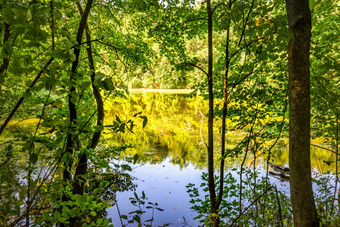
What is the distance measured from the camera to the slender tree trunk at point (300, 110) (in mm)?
1364

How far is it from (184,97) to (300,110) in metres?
2.32

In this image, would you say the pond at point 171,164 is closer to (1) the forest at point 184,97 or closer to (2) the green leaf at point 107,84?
(1) the forest at point 184,97

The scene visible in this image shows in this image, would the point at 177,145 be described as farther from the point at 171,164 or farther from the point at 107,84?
the point at 107,84

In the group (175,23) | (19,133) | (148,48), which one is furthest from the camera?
(148,48)

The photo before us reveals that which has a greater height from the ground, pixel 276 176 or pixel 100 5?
pixel 100 5

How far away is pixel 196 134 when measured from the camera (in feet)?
46.3

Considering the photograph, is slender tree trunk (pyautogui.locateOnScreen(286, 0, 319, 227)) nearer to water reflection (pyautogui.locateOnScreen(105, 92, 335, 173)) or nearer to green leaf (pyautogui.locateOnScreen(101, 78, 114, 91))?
green leaf (pyautogui.locateOnScreen(101, 78, 114, 91))

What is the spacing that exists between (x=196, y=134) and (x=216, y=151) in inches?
136

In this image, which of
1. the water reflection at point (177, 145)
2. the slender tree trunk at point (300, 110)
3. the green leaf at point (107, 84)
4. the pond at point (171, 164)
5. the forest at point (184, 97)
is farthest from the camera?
the water reflection at point (177, 145)

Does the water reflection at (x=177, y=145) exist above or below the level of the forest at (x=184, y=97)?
below

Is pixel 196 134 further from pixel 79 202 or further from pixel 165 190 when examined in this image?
pixel 79 202

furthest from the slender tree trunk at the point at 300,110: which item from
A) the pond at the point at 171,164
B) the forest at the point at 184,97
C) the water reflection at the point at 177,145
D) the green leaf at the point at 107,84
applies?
the water reflection at the point at 177,145

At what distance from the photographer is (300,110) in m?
1.39

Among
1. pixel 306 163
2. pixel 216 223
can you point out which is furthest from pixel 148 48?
pixel 306 163
